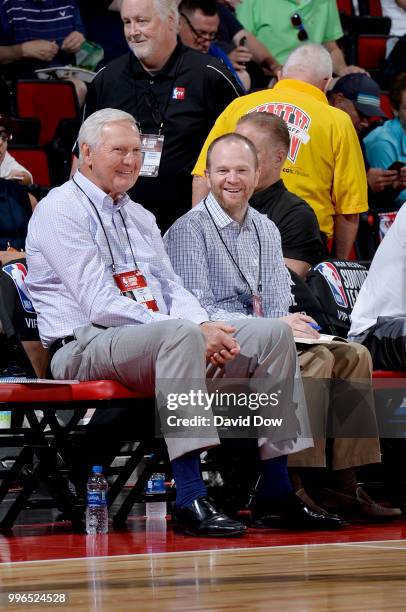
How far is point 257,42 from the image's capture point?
28.9ft

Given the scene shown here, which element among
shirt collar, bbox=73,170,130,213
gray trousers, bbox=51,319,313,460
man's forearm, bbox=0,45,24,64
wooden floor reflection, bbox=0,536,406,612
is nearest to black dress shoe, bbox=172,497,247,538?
gray trousers, bbox=51,319,313,460

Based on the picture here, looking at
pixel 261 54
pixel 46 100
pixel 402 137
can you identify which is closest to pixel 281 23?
pixel 261 54

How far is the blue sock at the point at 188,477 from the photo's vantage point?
3.94 m

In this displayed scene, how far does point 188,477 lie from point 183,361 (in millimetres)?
367

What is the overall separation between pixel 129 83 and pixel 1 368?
1.77 meters

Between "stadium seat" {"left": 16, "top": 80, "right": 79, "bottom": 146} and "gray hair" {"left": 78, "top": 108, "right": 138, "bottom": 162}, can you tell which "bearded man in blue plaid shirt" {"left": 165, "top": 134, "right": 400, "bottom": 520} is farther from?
"stadium seat" {"left": 16, "top": 80, "right": 79, "bottom": 146}

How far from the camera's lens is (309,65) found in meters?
6.19

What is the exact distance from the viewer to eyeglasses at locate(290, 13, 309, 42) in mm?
9008

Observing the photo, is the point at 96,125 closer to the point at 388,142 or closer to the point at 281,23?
the point at 388,142

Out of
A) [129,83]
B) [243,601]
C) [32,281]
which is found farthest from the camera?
[129,83]

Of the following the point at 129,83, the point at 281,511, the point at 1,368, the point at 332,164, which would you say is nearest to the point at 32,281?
the point at 1,368

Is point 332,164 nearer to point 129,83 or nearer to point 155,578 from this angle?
point 129,83

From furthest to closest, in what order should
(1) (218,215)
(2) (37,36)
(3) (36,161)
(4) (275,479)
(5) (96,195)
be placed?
(2) (37,36) → (3) (36,161) → (1) (218,215) → (5) (96,195) → (4) (275,479)

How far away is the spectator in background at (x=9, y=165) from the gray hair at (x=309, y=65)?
141cm
